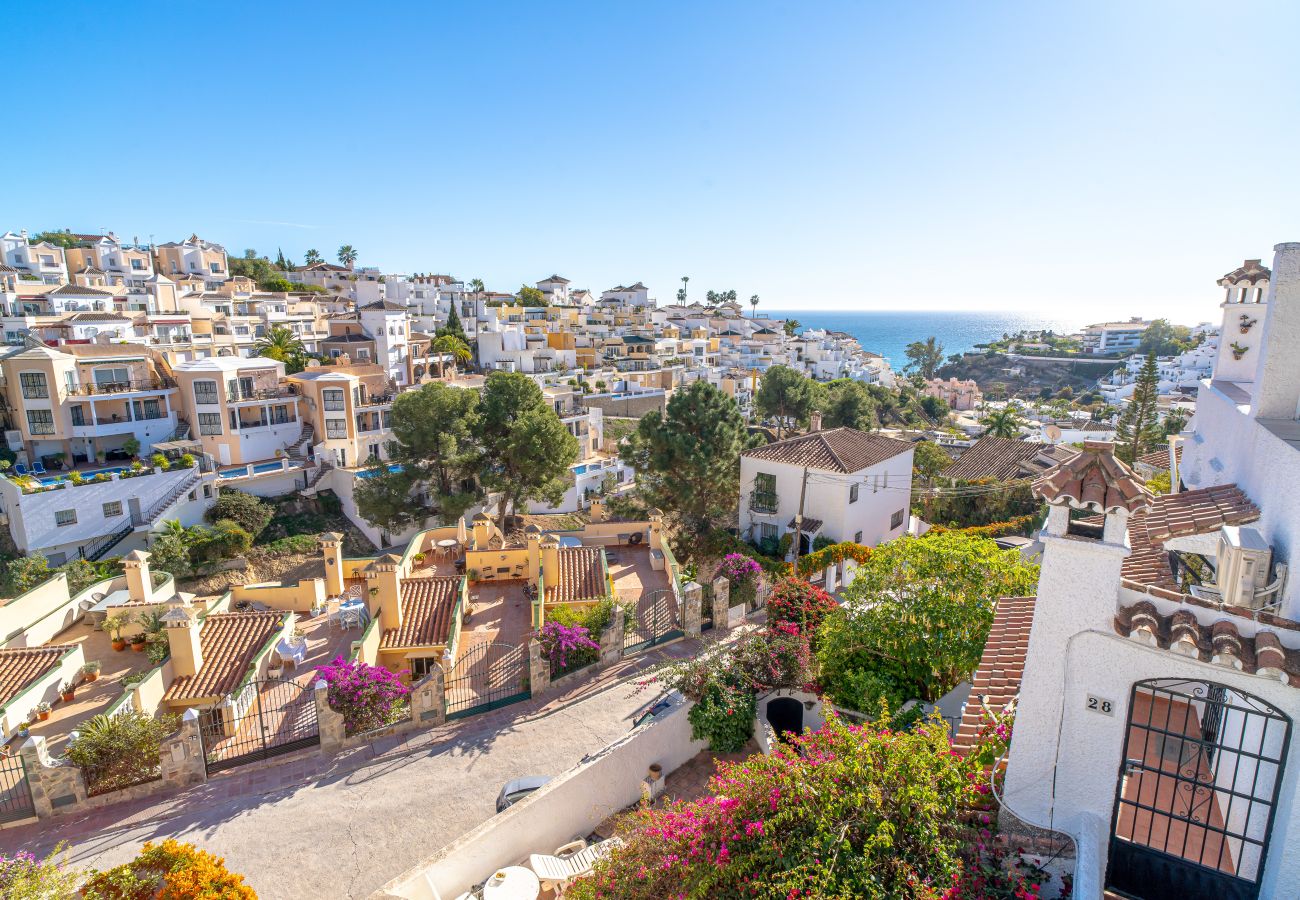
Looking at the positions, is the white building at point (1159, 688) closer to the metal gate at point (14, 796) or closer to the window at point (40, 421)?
the metal gate at point (14, 796)

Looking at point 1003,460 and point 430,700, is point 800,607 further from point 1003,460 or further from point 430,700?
point 1003,460

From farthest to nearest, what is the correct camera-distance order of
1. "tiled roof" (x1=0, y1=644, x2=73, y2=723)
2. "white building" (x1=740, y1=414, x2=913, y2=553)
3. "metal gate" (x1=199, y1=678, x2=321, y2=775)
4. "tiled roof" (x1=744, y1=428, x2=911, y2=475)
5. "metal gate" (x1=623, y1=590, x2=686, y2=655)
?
"tiled roof" (x1=744, y1=428, x2=911, y2=475) < "white building" (x1=740, y1=414, x2=913, y2=553) < "metal gate" (x1=623, y1=590, x2=686, y2=655) < "tiled roof" (x1=0, y1=644, x2=73, y2=723) < "metal gate" (x1=199, y1=678, x2=321, y2=775)

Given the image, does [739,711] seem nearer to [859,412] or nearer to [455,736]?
[455,736]

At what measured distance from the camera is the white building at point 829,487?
26.5 m

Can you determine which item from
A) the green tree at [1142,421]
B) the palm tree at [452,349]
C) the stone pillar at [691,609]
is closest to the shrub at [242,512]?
the palm tree at [452,349]

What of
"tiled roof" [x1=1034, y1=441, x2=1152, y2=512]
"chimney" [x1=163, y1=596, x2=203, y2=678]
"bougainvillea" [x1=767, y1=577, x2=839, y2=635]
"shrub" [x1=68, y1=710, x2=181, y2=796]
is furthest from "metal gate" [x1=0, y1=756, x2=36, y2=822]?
"tiled roof" [x1=1034, y1=441, x2=1152, y2=512]

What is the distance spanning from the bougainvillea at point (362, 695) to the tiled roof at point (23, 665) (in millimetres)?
9055

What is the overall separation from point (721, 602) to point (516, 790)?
8091 millimetres

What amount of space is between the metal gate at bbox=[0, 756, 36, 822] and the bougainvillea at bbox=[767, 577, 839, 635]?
47.2 feet

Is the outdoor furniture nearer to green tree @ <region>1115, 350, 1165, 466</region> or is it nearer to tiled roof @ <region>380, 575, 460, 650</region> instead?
tiled roof @ <region>380, 575, 460, 650</region>

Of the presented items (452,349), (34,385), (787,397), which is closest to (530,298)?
(452,349)

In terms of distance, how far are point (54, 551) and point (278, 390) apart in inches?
574

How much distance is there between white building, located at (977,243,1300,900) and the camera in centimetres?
634

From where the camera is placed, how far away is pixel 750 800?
24.9 ft
